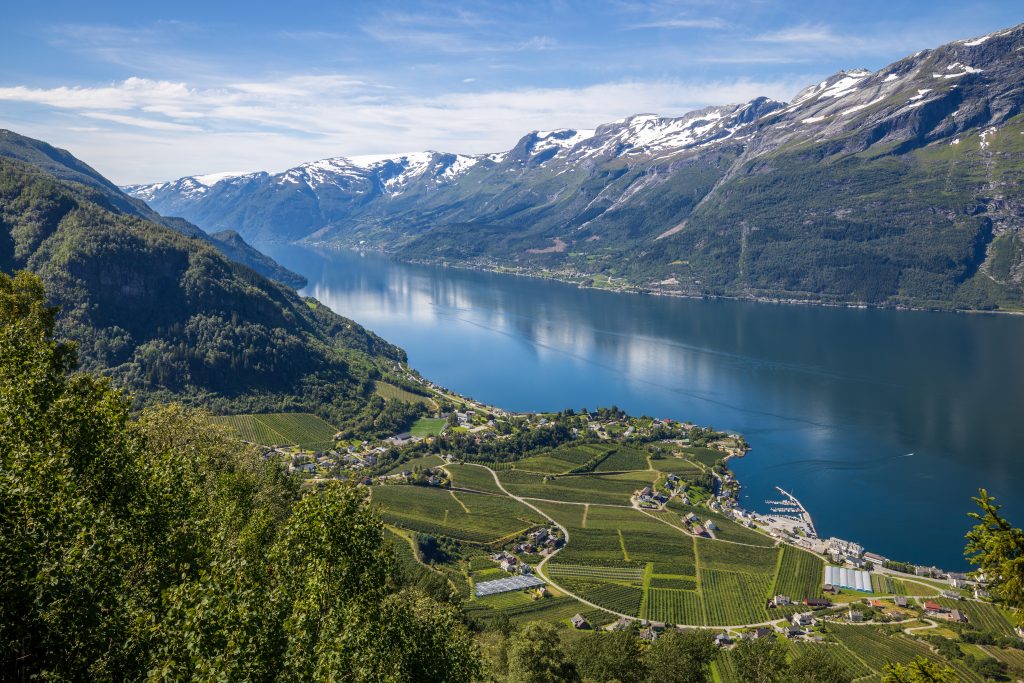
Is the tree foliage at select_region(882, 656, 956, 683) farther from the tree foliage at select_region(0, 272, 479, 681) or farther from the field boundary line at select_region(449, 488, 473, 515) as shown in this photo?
the field boundary line at select_region(449, 488, 473, 515)

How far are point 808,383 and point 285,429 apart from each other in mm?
91082

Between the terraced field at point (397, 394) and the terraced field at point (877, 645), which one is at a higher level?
the terraced field at point (397, 394)

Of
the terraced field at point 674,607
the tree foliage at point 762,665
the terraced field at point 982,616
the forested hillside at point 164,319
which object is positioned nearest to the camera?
the tree foliage at point 762,665

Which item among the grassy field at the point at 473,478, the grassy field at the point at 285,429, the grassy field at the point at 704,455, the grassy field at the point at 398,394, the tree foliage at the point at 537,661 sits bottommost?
the grassy field at the point at 473,478

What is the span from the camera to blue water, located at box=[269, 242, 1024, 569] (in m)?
72.9

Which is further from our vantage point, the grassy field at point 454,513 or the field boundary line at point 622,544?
the grassy field at point 454,513

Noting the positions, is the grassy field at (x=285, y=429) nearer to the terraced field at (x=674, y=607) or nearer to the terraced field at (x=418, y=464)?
the terraced field at (x=418, y=464)

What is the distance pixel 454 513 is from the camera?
67375 millimetres

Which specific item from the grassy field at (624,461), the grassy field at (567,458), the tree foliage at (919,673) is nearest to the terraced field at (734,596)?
the grassy field at (624,461)

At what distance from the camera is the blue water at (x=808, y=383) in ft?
239

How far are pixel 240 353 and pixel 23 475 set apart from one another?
94132 millimetres

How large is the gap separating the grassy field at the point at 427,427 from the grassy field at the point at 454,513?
1864cm

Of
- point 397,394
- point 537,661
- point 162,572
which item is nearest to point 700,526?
point 537,661

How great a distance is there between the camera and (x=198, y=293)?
4139 inches
